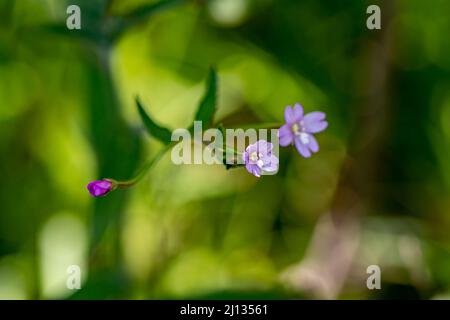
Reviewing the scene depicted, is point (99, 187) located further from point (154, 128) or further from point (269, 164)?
point (269, 164)

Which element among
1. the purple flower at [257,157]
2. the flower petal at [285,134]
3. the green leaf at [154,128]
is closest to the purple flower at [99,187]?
the green leaf at [154,128]

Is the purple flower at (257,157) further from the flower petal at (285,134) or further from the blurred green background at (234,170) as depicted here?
the blurred green background at (234,170)

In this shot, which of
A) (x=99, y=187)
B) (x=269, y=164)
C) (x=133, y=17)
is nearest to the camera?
(x=99, y=187)

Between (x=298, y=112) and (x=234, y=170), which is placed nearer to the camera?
(x=298, y=112)

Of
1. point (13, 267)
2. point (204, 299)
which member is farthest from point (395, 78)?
point (13, 267)

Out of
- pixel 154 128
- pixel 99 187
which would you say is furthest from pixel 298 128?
pixel 99 187

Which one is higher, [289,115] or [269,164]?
[289,115]

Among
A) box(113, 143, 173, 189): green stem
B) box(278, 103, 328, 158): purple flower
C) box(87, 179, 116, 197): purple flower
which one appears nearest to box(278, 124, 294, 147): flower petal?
box(278, 103, 328, 158): purple flower
